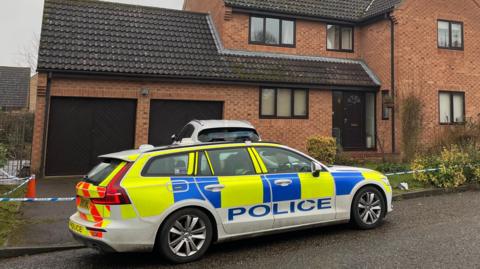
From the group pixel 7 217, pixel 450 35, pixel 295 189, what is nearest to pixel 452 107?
pixel 450 35

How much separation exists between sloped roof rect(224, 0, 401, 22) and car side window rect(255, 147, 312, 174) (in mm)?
9831

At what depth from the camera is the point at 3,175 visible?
31.4 feet

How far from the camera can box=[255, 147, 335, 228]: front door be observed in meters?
4.98

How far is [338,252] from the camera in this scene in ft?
15.2

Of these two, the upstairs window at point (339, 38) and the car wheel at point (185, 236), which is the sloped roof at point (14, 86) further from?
the car wheel at point (185, 236)

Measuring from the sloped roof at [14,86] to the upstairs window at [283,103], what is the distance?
26.4 metres

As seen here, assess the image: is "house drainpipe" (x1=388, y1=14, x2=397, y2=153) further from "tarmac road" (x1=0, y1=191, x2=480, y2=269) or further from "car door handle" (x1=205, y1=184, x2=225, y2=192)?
"car door handle" (x1=205, y1=184, x2=225, y2=192)

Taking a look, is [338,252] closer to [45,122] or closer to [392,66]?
[45,122]

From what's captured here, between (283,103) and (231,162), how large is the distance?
891 cm

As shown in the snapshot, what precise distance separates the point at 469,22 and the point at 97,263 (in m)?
16.7

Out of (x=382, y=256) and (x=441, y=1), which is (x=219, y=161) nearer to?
(x=382, y=256)

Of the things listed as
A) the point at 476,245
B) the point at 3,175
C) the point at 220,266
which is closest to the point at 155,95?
the point at 3,175

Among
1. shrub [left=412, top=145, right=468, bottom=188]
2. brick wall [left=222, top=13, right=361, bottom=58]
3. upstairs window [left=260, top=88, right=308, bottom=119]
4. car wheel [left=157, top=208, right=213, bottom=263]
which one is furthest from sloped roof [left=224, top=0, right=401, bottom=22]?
car wheel [left=157, top=208, right=213, bottom=263]

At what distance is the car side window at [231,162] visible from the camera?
4832 mm
